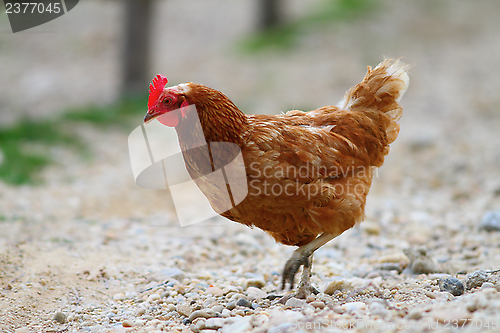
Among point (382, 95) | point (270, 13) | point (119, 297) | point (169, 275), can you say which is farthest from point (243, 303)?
point (270, 13)

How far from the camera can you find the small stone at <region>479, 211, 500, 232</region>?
16.7 ft

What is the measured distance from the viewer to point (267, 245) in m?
5.57

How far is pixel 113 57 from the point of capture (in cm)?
1534

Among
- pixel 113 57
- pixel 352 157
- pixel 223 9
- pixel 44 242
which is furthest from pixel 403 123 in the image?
pixel 223 9

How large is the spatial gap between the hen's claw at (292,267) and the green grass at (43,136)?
538 centimetres

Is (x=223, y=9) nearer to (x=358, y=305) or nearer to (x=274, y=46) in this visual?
(x=274, y=46)

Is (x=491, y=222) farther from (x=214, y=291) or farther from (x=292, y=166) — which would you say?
(x=214, y=291)

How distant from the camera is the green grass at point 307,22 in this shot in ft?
46.1

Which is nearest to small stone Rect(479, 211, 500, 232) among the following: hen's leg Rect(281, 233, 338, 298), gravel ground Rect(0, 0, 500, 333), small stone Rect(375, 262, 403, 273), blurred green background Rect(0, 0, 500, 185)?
gravel ground Rect(0, 0, 500, 333)

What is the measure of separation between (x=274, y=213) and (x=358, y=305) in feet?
3.02

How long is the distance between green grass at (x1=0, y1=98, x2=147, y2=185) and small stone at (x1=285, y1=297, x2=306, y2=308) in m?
5.52

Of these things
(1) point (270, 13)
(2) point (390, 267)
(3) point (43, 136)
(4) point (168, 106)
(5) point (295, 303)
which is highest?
(1) point (270, 13)

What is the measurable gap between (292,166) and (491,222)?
129 inches

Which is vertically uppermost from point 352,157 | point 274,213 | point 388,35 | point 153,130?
point 388,35
